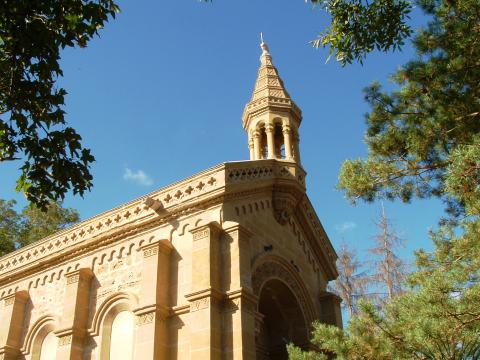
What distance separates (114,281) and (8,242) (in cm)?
1534

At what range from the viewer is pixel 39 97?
8234 mm

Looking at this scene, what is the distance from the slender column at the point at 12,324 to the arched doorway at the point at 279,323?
7340 millimetres

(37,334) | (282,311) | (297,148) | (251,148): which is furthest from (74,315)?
(297,148)

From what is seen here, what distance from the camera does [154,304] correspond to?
13094 millimetres

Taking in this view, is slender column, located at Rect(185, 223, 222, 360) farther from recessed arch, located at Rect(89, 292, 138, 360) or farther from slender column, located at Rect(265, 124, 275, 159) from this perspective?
slender column, located at Rect(265, 124, 275, 159)

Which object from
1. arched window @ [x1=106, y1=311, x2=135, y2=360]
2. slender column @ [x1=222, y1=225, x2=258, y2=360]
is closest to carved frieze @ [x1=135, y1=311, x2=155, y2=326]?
arched window @ [x1=106, y1=311, x2=135, y2=360]

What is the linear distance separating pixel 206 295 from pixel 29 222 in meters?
19.8

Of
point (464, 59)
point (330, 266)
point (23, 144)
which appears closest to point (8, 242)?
point (330, 266)

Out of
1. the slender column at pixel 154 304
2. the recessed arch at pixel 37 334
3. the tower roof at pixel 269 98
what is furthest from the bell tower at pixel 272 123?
the recessed arch at pixel 37 334

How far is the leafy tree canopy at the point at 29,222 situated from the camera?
2845 cm

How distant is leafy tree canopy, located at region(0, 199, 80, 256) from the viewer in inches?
1120

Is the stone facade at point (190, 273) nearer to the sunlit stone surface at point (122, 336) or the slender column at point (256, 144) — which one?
the sunlit stone surface at point (122, 336)

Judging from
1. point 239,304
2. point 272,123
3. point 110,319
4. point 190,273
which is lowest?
point 239,304

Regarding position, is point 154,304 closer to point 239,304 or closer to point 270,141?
point 239,304
